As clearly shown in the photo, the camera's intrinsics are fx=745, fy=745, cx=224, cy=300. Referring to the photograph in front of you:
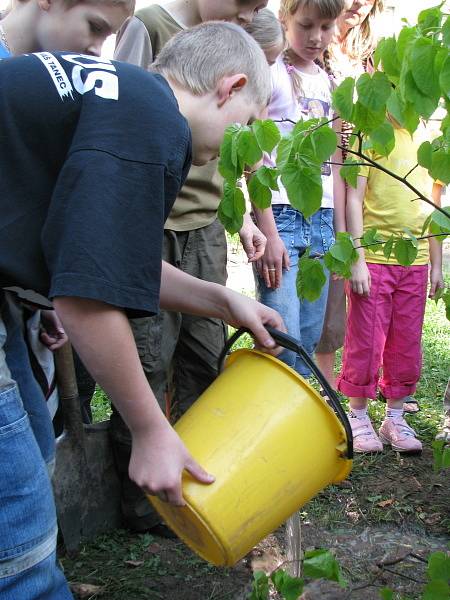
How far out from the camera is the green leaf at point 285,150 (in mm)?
1405

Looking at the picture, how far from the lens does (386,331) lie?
128 inches

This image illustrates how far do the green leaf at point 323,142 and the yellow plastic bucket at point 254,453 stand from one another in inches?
17.8

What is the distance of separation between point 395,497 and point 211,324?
985 millimetres

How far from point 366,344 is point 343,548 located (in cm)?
99

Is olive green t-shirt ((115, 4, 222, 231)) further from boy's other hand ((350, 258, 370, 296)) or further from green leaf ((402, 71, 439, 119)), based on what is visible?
green leaf ((402, 71, 439, 119))

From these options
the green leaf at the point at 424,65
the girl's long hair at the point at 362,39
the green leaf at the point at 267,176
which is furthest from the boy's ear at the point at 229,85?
the girl's long hair at the point at 362,39

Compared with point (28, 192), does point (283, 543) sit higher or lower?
lower

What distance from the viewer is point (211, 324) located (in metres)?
2.53

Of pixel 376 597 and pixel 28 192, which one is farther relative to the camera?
pixel 376 597

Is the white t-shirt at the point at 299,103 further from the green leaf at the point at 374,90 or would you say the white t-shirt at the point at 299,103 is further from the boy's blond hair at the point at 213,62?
the green leaf at the point at 374,90

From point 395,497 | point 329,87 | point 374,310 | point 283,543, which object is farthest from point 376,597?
point 329,87

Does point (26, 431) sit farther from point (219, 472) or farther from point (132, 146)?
point (132, 146)

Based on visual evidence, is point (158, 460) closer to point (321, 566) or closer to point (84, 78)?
point (321, 566)

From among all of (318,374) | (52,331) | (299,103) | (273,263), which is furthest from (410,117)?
(299,103)
